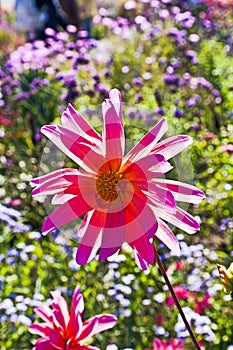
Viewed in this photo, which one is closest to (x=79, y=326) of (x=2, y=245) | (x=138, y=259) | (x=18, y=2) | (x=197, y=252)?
(x=138, y=259)

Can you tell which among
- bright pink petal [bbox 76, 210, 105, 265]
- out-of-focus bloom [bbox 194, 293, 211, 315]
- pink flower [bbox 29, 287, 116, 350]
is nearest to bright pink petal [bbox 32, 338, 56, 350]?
pink flower [bbox 29, 287, 116, 350]

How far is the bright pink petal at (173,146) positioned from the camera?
0.64 meters

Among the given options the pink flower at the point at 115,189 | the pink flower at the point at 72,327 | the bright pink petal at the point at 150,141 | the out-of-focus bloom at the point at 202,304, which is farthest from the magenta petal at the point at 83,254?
the out-of-focus bloom at the point at 202,304

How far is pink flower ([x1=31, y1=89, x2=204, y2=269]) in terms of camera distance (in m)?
0.64

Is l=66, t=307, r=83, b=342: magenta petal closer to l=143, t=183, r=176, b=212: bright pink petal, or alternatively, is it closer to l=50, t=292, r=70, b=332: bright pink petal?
l=50, t=292, r=70, b=332: bright pink petal

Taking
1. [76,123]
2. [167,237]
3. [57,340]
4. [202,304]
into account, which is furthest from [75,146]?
[202,304]

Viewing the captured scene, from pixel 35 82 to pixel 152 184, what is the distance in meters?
2.42

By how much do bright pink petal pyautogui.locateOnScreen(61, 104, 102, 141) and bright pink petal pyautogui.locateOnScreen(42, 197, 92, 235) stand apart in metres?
0.06

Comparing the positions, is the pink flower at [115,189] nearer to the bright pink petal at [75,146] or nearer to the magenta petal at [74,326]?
the bright pink petal at [75,146]

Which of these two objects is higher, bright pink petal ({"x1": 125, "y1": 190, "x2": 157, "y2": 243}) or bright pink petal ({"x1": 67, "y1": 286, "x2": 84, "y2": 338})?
bright pink petal ({"x1": 125, "y1": 190, "x2": 157, "y2": 243})

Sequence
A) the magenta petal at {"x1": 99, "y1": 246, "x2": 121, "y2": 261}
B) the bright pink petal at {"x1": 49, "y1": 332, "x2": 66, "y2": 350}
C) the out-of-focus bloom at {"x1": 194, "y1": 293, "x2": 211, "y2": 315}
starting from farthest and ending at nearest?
1. the out-of-focus bloom at {"x1": 194, "y1": 293, "x2": 211, "y2": 315}
2. the bright pink petal at {"x1": 49, "y1": 332, "x2": 66, "y2": 350}
3. the magenta petal at {"x1": 99, "y1": 246, "x2": 121, "y2": 261}

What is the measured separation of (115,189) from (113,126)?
6 centimetres

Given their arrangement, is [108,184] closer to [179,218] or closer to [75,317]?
[179,218]

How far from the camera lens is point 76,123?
2.16 feet
